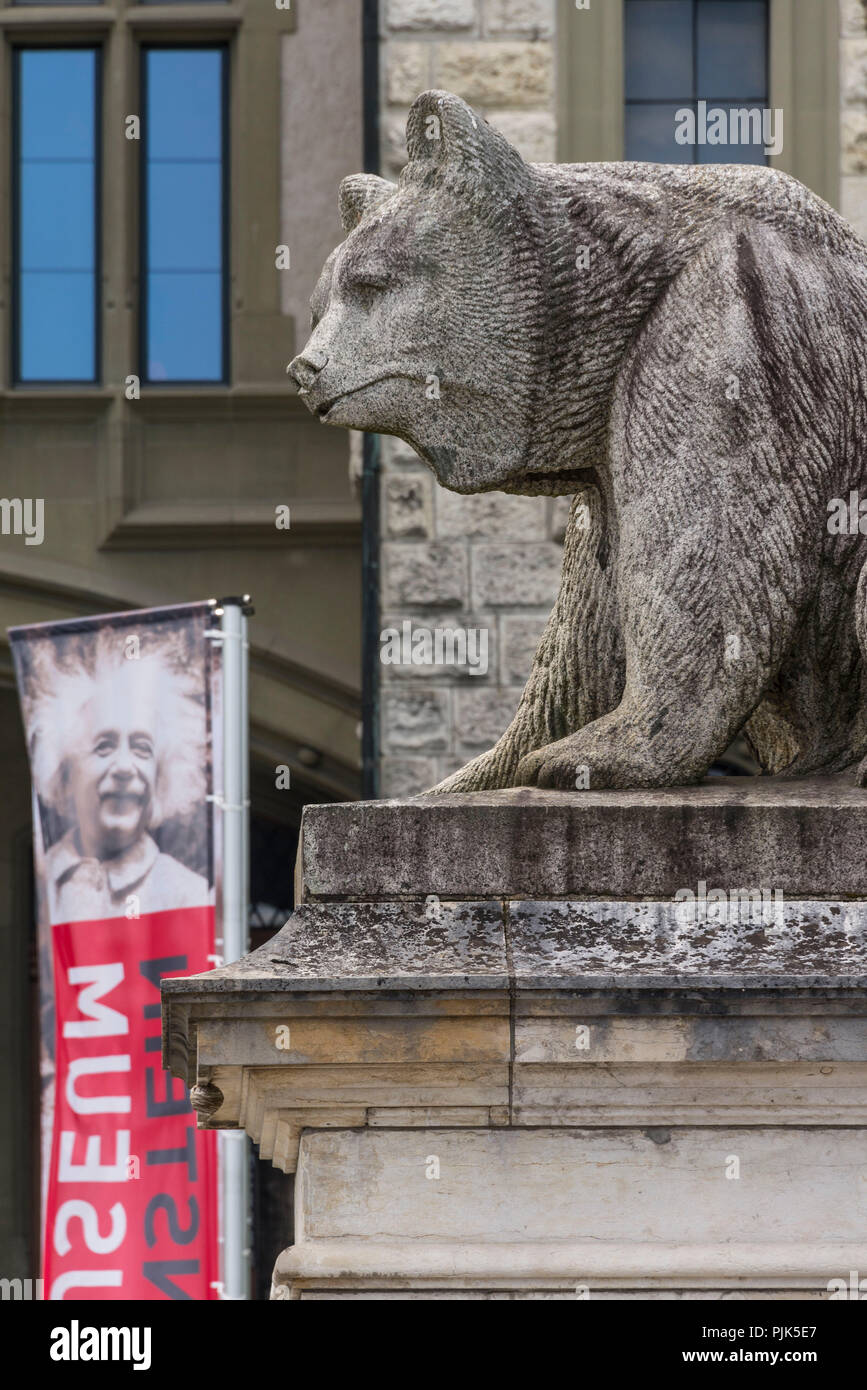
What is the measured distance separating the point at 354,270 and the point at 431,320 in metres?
0.18

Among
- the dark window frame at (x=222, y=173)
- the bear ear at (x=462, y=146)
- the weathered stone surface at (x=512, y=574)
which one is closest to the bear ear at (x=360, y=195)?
the bear ear at (x=462, y=146)

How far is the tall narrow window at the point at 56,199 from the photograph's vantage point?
14688 millimetres

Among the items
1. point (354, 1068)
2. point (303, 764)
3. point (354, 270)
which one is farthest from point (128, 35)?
point (354, 1068)

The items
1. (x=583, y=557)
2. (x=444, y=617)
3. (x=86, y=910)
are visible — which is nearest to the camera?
(x=583, y=557)

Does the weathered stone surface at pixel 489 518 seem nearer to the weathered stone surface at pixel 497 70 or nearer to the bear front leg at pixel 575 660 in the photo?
the weathered stone surface at pixel 497 70

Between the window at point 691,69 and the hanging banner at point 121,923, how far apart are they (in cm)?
352

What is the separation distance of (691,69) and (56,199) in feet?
14.4

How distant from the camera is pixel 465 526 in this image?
11.7 meters

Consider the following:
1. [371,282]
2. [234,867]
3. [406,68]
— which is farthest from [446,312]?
[406,68]

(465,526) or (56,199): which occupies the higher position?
(56,199)

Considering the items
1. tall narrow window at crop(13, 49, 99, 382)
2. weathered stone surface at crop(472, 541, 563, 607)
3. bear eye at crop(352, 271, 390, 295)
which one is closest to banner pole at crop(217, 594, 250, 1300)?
weathered stone surface at crop(472, 541, 563, 607)

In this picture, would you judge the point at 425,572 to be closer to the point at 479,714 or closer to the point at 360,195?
the point at 479,714

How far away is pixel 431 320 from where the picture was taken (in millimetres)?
4648
